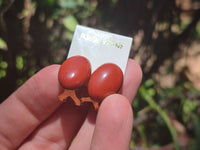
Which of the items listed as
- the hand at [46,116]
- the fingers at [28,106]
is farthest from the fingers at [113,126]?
the fingers at [28,106]

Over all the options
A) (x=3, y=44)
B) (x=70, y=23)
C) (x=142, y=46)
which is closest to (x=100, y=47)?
(x=70, y=23)

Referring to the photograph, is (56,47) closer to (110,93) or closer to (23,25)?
(23,25)

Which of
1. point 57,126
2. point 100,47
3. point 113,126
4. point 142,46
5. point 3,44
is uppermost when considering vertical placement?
point 3,44

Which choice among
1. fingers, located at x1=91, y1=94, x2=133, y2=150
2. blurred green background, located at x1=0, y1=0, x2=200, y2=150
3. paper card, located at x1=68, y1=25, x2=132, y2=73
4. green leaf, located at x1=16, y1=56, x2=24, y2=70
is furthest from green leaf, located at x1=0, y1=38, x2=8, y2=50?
fingers, located at x1=91, y1=94, x2=133, y2=150

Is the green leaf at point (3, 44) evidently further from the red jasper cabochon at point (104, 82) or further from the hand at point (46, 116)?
the red jasper cabochon at point (104, 82)

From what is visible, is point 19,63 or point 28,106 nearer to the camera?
point 28,106

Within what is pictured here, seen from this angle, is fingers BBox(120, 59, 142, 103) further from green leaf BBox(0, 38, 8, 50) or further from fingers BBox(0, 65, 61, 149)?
green leaf BBox(0, 38, 8, 50)

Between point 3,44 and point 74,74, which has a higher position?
point 3,44

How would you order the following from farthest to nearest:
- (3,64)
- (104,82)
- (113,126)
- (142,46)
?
(142,46) < (3,64) < (104,82) < (113,126)

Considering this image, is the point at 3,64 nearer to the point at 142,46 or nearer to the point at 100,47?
the point at 100,47
